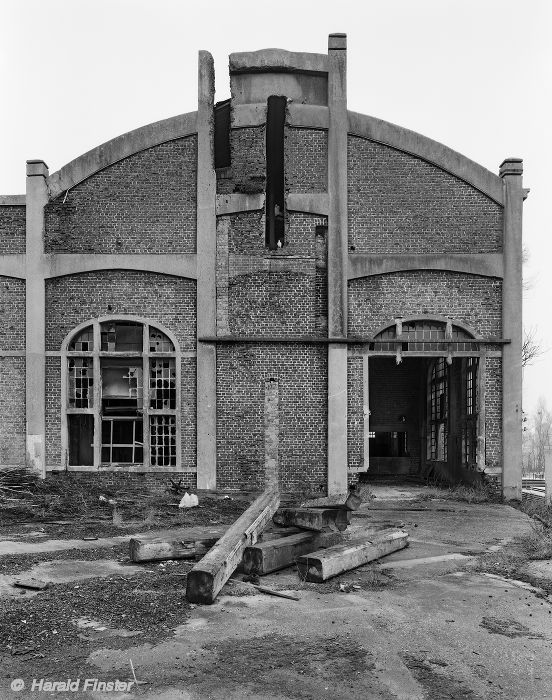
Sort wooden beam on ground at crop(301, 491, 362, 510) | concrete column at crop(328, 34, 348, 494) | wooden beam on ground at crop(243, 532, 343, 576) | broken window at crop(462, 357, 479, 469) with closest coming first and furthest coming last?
wooden beam on ground at crop(243, 532, 343, 576) → wooden beam on ground at crop(301, 491, 362, 510) → concrete column at crop(328, 34, 348, 494) → broken window at crop(462, 357, 479, 469)

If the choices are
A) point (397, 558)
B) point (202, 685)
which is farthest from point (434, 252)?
point (202, 685)

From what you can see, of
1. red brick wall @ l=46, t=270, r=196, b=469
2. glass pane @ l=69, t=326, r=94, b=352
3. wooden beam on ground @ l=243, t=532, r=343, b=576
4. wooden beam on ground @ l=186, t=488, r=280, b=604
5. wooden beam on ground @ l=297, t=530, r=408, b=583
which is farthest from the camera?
glass pane @ l=69, t=326, r=94, b=352

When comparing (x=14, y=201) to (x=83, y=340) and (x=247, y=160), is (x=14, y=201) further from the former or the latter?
(x=247, y=160)

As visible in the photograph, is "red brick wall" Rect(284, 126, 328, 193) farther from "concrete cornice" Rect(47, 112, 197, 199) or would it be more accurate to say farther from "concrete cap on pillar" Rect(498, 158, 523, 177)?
"concrete cap on pillar" Rect(498, 158, 523, 177)

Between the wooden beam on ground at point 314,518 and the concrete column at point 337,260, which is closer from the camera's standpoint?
the wooden beam on ground at point 314,518

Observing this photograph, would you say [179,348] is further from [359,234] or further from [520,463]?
[520,463]

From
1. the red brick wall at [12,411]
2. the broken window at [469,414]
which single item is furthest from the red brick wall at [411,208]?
the red brick wall at [12,411]

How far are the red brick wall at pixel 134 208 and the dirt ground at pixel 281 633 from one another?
24.7 feet

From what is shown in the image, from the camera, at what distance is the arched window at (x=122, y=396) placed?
13.6 m

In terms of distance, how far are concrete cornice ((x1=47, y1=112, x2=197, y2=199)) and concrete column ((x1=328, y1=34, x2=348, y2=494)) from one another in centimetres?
309

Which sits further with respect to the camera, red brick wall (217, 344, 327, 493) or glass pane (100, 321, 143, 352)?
glass pane (100, 321, 143, 352)

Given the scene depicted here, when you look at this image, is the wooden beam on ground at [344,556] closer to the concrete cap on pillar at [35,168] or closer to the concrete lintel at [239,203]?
the concrete lintel at [239,203]

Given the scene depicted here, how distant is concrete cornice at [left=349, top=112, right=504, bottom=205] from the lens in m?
13.8

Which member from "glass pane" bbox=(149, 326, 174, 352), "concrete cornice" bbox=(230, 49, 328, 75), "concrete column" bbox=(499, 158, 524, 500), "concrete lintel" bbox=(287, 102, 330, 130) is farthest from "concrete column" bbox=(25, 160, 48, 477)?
"concrete column" bbox=(499, 158, 524, 500)
